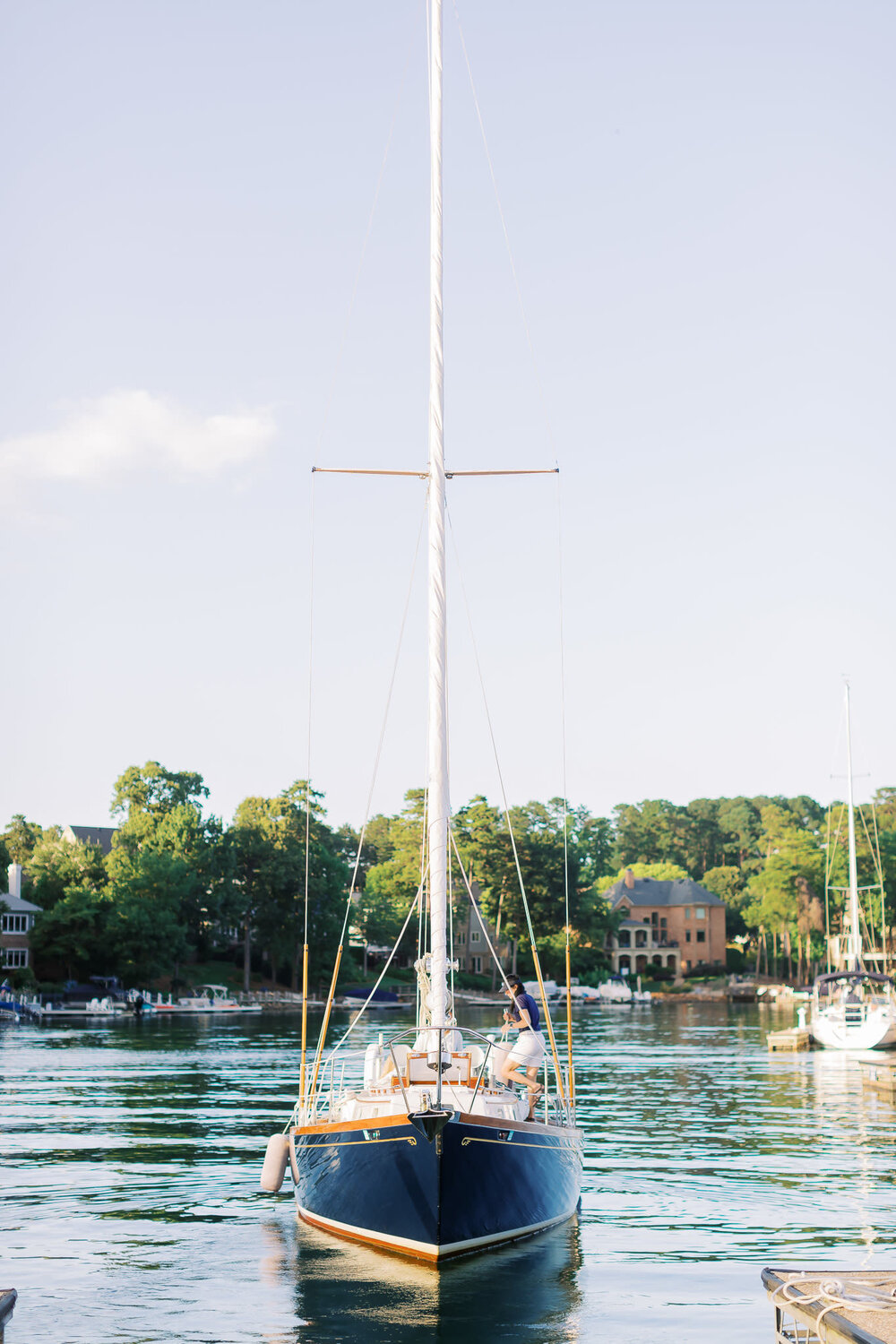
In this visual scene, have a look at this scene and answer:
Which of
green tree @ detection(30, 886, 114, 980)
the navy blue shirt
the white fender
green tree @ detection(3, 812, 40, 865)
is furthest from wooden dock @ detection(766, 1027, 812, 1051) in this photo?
green tree @ detection(3, 812, 40, 865)

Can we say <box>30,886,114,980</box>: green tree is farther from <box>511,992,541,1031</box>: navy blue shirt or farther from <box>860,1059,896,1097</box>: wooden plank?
<box>511,992,541,1031</box>: navy blue shirt

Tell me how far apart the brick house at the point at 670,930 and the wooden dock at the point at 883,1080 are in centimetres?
10482

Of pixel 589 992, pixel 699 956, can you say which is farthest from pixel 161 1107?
pixel 699 956

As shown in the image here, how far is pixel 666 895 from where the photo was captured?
153750 mm

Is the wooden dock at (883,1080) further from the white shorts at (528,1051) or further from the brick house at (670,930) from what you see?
A: the brick house at (670,930)

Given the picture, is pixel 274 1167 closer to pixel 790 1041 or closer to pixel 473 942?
pixel 790 1041

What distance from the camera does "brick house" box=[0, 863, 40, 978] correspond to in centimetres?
10500

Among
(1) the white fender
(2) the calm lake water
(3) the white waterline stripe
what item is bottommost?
(2) the calm lake water

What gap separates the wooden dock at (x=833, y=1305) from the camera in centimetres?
998

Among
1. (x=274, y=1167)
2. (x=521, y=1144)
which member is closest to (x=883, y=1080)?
(x=274, y=1167)

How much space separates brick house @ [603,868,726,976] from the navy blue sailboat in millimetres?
131993

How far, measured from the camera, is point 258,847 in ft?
399

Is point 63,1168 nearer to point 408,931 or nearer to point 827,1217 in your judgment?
point 827,1217

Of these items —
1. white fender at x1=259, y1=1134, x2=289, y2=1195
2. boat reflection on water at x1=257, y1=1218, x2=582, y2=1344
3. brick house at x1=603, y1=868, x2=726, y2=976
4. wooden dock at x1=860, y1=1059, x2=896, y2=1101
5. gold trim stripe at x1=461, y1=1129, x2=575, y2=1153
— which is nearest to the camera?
boat reflection on water at x1=257, y1=1218, x2=582, y2=1344
